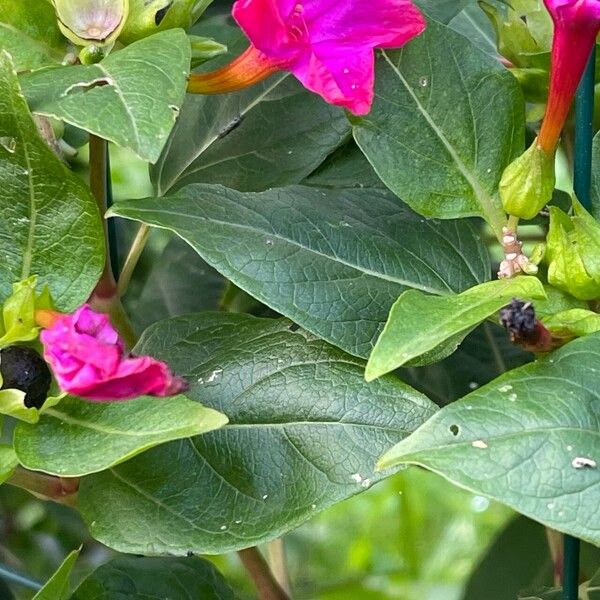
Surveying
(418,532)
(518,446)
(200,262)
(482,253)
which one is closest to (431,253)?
(482,253)

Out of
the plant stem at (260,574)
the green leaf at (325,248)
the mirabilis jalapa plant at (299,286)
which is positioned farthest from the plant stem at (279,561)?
the green leaf at (325,248)

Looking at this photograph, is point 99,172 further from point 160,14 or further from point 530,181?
point 530,181

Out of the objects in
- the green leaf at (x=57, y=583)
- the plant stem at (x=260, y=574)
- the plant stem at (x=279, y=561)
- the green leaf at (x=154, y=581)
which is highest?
the green leaf at (x=57, y=583)

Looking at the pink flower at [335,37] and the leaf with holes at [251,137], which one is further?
the leaf with holes at [251,137]

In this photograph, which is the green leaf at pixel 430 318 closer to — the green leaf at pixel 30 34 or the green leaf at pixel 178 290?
the green leaf at pixel 30 34

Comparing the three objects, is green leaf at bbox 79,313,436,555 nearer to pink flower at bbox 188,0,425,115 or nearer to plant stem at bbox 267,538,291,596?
pink flower at bbox 188,0,425,115

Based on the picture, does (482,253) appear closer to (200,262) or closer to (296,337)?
(296,337)
